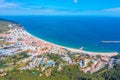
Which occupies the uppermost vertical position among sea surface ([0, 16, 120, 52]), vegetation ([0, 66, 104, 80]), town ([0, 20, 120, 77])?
sea surface ([0, 16, 120, 52])

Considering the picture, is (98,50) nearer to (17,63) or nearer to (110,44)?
(110,44)

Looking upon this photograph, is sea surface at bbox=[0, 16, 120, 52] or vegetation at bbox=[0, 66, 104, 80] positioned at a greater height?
sea surface at bbox=[0, 16, 120, 52]

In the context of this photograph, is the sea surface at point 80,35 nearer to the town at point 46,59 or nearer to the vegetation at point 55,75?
the town at point 46,59

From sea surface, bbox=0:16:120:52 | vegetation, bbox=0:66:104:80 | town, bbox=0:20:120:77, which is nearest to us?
vegetation, bbox=0:66:104:80

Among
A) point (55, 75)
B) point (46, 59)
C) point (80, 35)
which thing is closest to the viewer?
point (55, 75)

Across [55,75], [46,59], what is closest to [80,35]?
[46,59]

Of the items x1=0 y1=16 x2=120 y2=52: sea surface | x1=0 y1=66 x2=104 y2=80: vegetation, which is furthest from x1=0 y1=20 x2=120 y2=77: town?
x1=0 y1=16 x2=120 y2=52: sea surface

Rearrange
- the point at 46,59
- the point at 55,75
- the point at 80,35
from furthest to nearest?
the point at 80,35, the point at 46,59, the point at 55,75

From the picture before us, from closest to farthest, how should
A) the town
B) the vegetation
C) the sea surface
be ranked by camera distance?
the vegetation → the town → the sea surface

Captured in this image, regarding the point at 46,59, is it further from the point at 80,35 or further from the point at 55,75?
the point at 80,35

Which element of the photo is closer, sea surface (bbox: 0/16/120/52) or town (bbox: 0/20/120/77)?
town (bbox: 0/20/120/77)

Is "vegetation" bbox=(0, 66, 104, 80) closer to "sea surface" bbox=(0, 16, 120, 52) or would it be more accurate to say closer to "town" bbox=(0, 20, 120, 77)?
"town" bbox=(0, 20, 120, 77)
